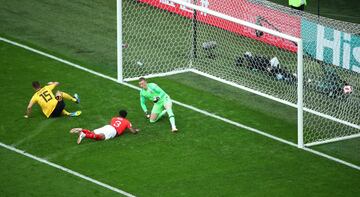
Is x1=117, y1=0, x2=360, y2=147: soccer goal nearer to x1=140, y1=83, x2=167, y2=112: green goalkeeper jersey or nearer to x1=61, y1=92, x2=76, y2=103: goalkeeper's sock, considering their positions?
x1=61, y1=92, x2=76, y2=103: goalkeeper's sock

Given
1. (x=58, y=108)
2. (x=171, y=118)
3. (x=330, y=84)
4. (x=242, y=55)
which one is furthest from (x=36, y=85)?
(x=330, y=84)

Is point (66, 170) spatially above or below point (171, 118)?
below

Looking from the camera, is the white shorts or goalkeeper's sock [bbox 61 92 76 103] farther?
goalkeeper's sock [bbox 61 92 76 103]

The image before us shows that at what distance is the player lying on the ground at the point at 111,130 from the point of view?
25.7m

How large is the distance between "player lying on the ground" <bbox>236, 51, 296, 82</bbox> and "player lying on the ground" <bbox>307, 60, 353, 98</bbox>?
29.0 inches

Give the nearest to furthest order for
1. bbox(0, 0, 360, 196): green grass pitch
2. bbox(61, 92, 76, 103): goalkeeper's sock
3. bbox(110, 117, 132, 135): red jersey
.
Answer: bbox(0, 0, 360, 196): green grass pitch < bbox(110, 117, 132, 135): red jersey < bbox(61, 92, 76, 103): goalkeeper's sock

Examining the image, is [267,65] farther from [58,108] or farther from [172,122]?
[58,108]

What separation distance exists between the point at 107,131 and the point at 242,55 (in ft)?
16.2

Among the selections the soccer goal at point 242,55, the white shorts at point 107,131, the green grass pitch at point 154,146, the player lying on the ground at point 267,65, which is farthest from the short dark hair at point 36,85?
the player lying on the ground at point 267,65

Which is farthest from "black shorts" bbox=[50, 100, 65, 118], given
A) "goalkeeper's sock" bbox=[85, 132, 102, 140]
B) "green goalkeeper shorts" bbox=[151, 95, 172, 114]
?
"green goalkeeper shorts" bbox=[151, 95, 172, 114]

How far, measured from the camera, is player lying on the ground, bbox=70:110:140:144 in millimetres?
25656

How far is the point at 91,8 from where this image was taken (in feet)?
114

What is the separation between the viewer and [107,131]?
25906mm

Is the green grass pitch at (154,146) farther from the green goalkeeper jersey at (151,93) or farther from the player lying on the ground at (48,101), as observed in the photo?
the green goalkeeper jersey at (151,93)
